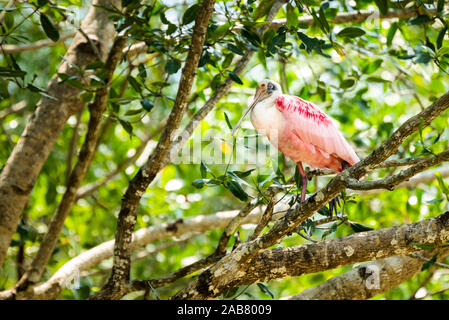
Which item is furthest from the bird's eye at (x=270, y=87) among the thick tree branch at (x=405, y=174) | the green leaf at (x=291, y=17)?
the thick tree branch at (x=405, y=174)

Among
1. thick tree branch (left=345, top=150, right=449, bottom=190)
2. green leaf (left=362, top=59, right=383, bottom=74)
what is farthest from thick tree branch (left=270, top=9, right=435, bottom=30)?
thick tree branch (left=345, top=150, right=449, bottom=190)

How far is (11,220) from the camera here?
4035 mm

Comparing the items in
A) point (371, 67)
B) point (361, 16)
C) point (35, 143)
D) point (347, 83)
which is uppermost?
point (361, 16)

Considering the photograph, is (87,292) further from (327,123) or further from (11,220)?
(327,123)

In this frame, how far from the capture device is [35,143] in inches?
163

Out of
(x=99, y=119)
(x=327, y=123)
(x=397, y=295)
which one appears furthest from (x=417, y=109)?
(x=99, y=119)

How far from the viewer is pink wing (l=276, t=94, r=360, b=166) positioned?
389cm

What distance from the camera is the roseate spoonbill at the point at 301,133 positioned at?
3887 millimetres

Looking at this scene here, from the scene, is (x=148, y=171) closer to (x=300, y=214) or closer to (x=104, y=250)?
(x=300, y=214)

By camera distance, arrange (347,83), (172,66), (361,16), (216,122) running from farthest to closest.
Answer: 1. (216,122)
2. (347,83)
3. (361,16)
4. (172,66)

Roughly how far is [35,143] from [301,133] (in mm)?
2071

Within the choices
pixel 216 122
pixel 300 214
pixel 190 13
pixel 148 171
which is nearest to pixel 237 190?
pixel 300 214

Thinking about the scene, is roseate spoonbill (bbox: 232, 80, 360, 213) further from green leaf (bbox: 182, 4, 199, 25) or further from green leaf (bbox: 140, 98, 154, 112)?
green leaf (bbox: 182, 4, 199, 25)
